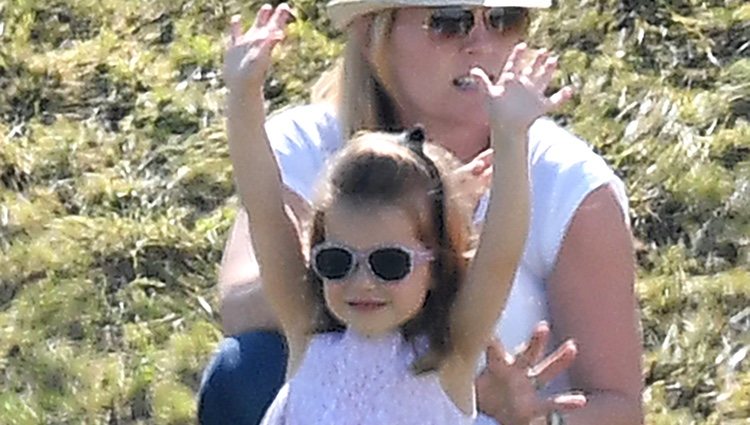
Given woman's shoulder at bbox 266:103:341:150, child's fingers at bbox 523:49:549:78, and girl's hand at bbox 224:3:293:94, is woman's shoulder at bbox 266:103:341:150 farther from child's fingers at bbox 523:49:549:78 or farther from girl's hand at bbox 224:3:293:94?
child's fingers at bbox 523:49:549:78

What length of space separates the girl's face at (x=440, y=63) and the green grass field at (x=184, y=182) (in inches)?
44.3

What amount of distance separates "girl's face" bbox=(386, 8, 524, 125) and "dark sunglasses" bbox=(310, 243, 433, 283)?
46 cm

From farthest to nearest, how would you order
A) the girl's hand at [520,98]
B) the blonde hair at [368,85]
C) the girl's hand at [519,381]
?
the blonde hair at [368,85] → the girl's hand at [519,381] → the girl's hand at [520,98]

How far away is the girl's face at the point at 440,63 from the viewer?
2.78 metres

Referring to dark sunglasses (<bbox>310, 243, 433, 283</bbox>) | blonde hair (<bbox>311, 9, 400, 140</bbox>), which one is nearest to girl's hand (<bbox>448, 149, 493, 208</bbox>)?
dark sunglasses (<bbox>310, 243, 433, 283</bbox>)

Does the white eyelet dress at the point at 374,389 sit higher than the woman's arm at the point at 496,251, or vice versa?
the woman's arm at the point at 496,251

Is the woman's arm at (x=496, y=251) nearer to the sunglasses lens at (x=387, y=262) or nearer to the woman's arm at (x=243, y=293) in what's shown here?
the sunglasses lens at (x=387, y=262)

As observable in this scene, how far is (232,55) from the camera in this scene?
240 cm

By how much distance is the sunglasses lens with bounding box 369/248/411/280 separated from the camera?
2334 mm

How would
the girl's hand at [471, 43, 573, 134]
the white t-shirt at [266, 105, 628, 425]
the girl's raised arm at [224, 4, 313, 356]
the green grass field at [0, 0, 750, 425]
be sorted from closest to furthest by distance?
1. the girl's hand at [471, 43, 573, 134]
2. the girl's raised arm at [224, 4, 313, 356]
3. the white t-shirt at [266, 105, 628, 425]
4. the green grass field at [0, 0, 750, 425]

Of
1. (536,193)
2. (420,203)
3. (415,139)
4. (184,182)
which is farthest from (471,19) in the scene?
(184,182)

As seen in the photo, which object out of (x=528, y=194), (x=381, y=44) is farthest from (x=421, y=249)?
(x=381, y=44)

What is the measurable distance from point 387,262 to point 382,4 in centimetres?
63

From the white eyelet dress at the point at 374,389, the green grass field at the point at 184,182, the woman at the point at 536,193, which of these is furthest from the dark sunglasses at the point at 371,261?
the green grass field at the point at 184,182
